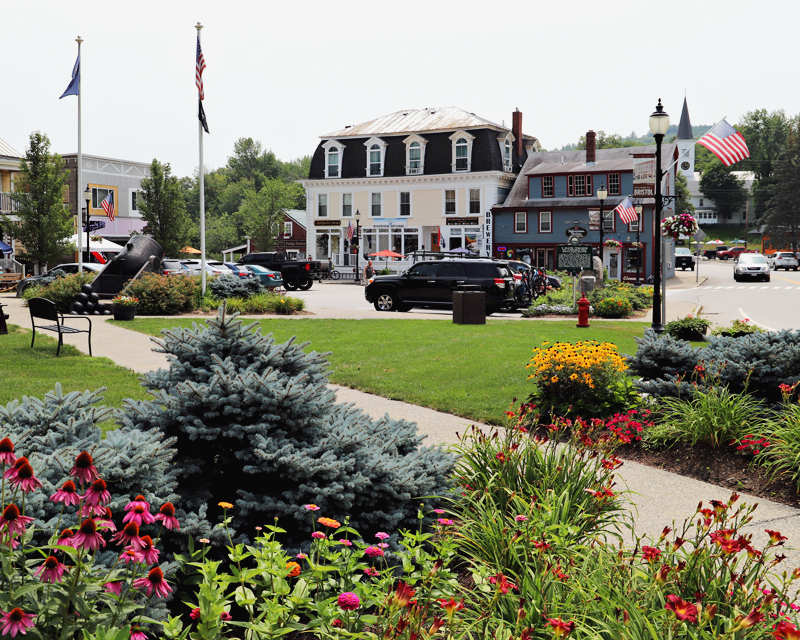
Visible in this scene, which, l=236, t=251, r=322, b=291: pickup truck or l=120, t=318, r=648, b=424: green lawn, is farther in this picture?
l=236, t=251, r=322, b=291: pickup truck

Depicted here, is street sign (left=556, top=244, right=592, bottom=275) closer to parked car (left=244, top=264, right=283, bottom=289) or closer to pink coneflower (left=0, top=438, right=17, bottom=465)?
parked car (left=244, top=264, right=283, bottom=289)

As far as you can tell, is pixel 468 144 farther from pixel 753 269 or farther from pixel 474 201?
pixel 753 269

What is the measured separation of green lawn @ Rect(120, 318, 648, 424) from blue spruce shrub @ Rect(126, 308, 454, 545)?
318 cm

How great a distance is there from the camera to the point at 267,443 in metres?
3.69

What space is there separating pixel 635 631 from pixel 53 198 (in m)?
34.9

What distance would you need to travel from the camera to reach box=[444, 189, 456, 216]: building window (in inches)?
2100

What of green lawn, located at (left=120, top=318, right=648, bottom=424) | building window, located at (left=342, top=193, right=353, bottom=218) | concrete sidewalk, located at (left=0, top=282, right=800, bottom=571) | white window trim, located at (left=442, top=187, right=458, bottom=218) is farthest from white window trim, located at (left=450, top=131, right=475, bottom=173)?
concrete sidewalk, located at (left=0, top=282, right=800, bottom=571)

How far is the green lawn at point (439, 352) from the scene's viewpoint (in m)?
8.98

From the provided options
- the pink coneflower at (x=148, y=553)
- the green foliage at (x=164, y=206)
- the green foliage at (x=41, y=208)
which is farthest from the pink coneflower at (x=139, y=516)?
the green foliage at (x=164, y=206)

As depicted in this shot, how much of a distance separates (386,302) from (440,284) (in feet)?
6.68

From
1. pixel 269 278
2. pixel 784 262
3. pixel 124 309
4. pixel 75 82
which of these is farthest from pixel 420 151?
pixel 124 309

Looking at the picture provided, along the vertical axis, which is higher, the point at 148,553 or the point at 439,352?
the point at 148,553

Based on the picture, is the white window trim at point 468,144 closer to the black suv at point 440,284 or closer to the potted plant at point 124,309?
the black suv at point 440,284

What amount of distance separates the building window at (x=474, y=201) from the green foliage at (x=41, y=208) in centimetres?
2840
